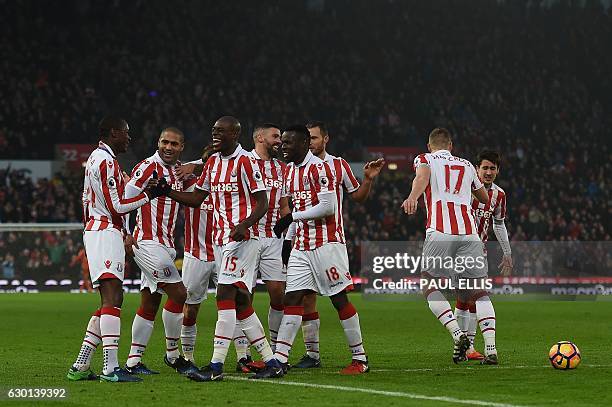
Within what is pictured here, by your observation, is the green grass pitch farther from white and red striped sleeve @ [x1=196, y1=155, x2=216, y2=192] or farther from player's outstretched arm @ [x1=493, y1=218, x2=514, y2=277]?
white and red striped sleeve @ [x1=196, y1=155, x2=216, y2=192]

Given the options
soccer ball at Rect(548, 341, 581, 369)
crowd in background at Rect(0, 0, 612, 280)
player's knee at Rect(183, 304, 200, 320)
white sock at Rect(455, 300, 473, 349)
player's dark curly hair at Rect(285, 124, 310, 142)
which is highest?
crowd in background at Rect(0, 0, 612, 280)

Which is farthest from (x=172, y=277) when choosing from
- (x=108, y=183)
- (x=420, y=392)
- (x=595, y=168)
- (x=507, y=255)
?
(x=595, y=168)

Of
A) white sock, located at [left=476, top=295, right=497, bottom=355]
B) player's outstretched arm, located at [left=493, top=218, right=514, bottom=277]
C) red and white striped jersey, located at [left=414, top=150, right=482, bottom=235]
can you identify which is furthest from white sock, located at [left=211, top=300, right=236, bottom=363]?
player's outstretched arm, located at [left=493, top=218, right=514, bottom=277]

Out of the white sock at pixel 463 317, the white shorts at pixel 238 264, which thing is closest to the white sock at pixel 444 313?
the white sock at pixel 463 317

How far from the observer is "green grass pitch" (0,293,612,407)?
26.0 ft

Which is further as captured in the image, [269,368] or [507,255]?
[507,255]

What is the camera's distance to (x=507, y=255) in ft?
41.0

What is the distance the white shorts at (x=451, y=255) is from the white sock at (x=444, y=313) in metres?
0.23

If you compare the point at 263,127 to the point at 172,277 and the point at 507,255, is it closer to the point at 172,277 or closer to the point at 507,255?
the point at 172,277

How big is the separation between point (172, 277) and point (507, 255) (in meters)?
4.39

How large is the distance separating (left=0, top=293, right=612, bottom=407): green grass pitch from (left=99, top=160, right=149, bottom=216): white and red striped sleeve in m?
1.46

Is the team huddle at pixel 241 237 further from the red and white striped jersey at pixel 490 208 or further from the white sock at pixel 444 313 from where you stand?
the red and white striped jersey at pixel 490 208

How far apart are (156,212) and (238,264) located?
4.10ft

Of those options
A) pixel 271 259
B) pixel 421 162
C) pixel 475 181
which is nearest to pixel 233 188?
pixel 271 259
